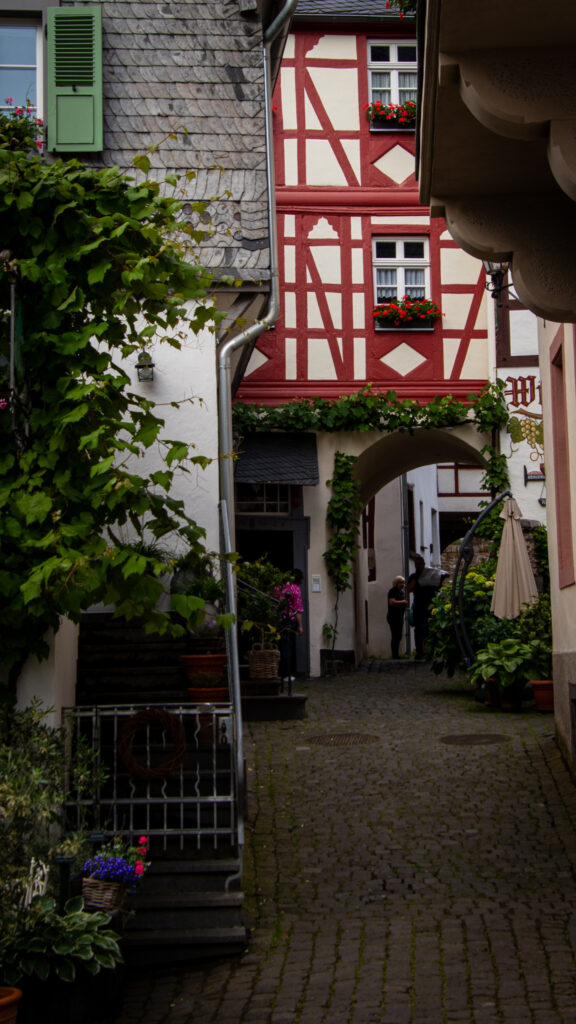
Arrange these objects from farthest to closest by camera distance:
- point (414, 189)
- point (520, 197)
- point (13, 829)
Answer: point (414, 189) < point (520, 197) < point (13, 829)

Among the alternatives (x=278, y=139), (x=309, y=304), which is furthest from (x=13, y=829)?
(x=278, y=139)

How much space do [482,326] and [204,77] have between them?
7.49 m

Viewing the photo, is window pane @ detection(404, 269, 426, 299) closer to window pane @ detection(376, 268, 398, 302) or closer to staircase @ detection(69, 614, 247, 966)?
window pane @ detection(376, 268, 398, 302)

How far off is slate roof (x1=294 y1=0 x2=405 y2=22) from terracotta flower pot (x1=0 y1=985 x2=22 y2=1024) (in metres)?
15.0

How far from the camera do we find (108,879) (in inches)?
214

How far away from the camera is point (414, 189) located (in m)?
16.5

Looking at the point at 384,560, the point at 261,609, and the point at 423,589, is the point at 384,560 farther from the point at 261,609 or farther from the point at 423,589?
the point at 261,609

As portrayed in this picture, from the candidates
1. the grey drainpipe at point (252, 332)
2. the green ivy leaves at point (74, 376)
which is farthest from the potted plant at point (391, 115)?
the green ivy leaves at point (74, 376)

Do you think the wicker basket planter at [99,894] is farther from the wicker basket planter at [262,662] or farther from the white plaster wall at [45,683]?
the wicker basket planter at [262,662]

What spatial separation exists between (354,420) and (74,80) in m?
7.43

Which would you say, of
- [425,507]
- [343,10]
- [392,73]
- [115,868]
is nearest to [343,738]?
[115,868]

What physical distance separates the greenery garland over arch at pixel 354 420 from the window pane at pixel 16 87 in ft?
21.3

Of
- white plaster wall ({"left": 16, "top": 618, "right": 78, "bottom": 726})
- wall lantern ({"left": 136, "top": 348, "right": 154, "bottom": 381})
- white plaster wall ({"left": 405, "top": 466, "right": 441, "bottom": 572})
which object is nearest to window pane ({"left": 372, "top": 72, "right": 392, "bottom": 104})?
wall lantern ({"left": 136, "top": 348, "right": 154, "bottom": 381})

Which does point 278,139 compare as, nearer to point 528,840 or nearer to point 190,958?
point 528,840
